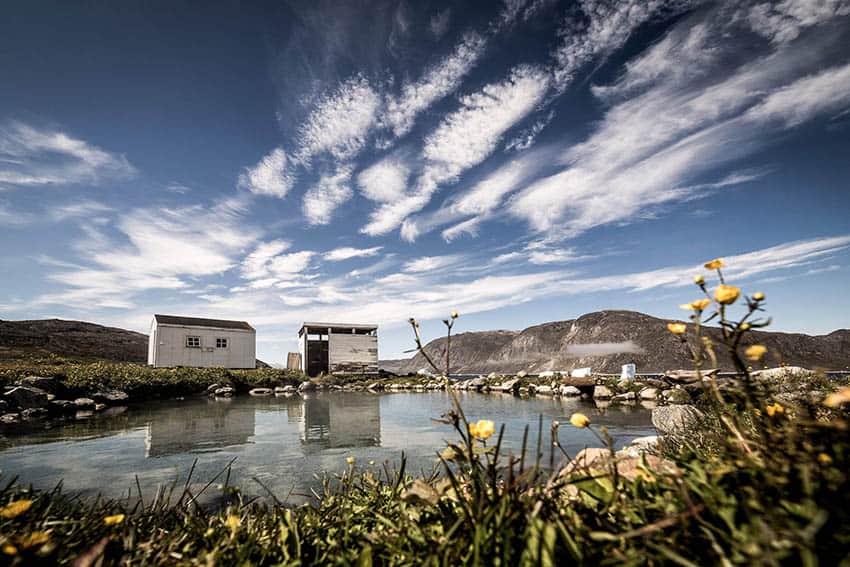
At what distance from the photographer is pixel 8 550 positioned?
0.92 meters

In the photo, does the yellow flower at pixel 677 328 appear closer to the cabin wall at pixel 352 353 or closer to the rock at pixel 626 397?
the rock at pixel 626 397

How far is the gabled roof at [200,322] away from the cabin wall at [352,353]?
22.4 ft

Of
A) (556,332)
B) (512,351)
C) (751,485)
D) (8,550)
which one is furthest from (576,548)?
(512,351)

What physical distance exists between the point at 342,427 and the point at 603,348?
36.5 meters

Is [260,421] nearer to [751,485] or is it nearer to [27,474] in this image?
[27,474]

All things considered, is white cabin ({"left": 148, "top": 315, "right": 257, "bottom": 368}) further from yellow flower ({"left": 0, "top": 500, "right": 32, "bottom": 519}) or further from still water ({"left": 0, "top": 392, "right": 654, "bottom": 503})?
yellow flower ({"left": 0, "top": 500, "right": 32, "bottom": 519})

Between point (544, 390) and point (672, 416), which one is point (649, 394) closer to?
point (544, 390)

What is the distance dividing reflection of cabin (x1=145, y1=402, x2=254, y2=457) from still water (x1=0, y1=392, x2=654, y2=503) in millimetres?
20

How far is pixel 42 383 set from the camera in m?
11.1

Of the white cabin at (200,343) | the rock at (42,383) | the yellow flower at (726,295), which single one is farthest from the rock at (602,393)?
the white cabin at (200,343)

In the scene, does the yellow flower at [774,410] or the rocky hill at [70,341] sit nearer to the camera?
the yellow flower at [774,410]

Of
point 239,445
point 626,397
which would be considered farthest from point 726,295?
point 626,397

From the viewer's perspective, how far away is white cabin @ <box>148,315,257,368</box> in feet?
76.2

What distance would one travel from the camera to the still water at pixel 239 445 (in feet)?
15.1
